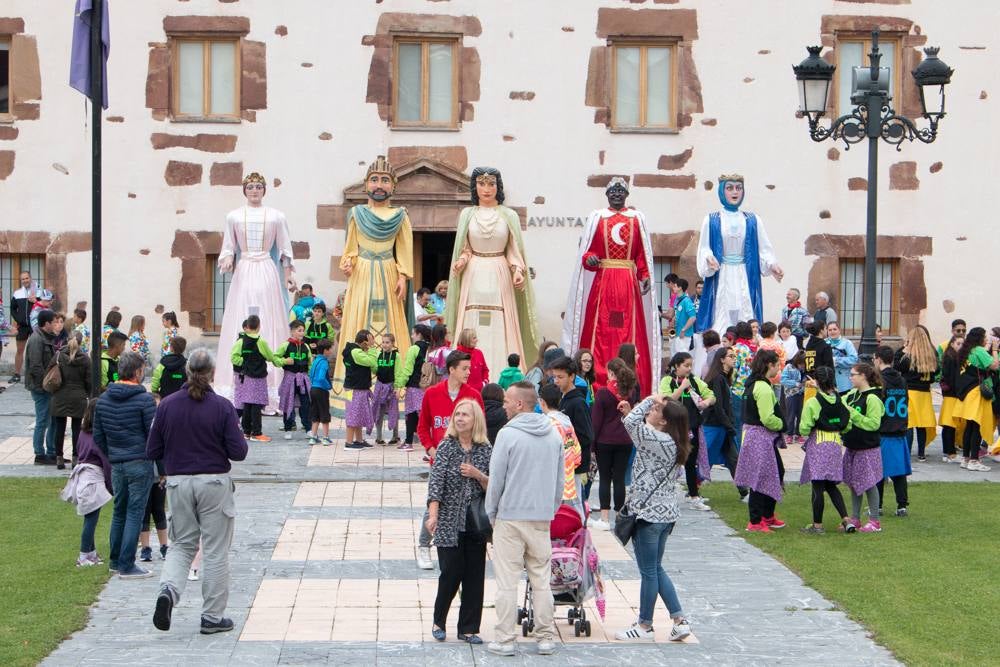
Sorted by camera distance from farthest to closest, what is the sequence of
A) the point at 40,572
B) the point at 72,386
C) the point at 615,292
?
the point at 615,292
the point at 72,386
the point at 40,572

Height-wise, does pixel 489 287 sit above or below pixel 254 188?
below

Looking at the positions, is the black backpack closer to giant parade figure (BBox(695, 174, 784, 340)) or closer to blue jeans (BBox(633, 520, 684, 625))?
blue jeans (BBox(633, 520, 684, 625))

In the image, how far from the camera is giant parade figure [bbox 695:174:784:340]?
18.4 m

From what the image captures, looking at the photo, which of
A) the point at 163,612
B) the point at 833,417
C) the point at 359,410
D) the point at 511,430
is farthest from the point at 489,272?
the point at 163,612

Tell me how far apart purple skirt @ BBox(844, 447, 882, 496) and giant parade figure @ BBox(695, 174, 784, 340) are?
19.5 feet

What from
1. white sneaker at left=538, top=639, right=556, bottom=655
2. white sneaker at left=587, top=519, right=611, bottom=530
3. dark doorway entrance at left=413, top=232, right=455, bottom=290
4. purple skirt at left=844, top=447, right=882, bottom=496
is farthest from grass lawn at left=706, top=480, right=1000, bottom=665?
dark doorway entrance at left=413, top=232, right=455, bottom=290

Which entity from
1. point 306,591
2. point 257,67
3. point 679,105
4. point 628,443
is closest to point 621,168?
point 679,105

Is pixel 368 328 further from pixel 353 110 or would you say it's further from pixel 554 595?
pixel 554 595

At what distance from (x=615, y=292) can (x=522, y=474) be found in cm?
857

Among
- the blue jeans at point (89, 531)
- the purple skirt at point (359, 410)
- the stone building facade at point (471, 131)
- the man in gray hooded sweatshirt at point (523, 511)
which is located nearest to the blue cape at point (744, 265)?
the purple skirt at point (359, 410)

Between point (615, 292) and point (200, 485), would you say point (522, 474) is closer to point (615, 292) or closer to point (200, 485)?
point (200, 485)

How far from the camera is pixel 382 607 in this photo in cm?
986

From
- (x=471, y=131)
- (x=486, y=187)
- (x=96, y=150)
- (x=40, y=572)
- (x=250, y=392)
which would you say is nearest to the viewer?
(x=40, y=572)

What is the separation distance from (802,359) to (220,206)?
384 inches
